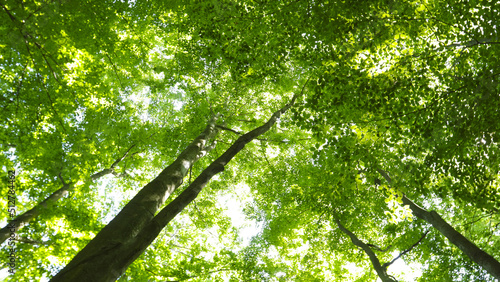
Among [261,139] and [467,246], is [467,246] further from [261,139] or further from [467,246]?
[261,139]

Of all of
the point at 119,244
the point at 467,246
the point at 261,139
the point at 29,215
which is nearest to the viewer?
the point at 119,244

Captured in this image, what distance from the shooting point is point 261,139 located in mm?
8516

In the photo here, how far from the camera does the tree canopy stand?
4172 millimetres

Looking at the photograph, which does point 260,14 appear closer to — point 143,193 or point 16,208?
point 143,193

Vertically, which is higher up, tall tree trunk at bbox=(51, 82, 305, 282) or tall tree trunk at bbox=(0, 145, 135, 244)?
tall tree trunk at bbox=(0, 145, 135, 244)

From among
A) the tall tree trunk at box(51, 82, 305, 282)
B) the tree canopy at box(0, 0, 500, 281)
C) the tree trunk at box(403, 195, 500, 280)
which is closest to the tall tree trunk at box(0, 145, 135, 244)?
the tree canopy at box(0, 0, 500, 281)

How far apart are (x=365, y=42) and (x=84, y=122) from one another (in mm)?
9715

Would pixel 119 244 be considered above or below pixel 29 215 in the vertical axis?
below

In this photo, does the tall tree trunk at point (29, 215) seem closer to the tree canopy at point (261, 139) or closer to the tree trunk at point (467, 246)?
the tree canopy at point (261, 139)

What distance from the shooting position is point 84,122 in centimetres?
980

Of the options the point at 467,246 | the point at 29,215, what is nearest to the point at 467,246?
the point at 467,246

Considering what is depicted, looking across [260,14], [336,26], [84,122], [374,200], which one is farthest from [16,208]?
[374,200]

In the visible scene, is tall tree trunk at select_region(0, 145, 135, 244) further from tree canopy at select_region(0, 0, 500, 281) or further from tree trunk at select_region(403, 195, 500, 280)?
tree trunk at select_region(403, 195, 500, 280)

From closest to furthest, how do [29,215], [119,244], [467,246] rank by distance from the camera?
1. [119,244]
2. [467,246]
3. [29,215]
